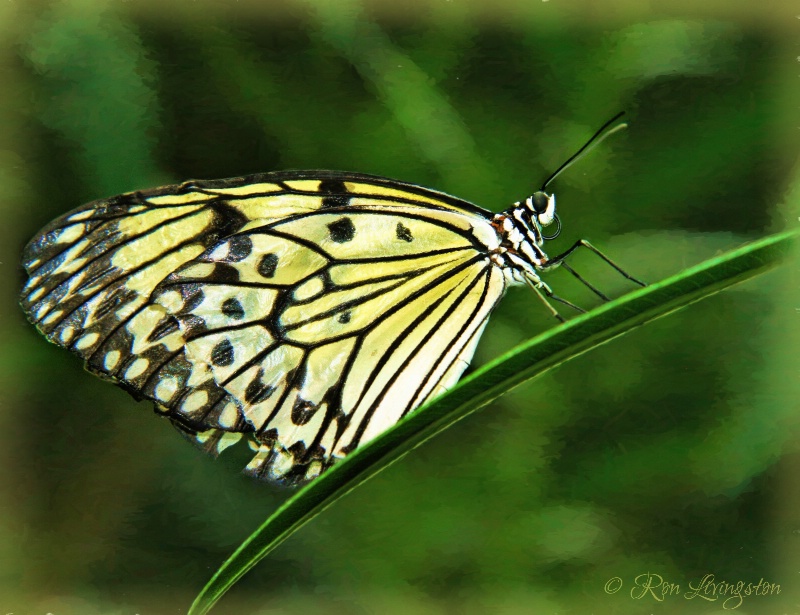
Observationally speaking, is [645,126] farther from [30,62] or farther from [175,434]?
[30,62]

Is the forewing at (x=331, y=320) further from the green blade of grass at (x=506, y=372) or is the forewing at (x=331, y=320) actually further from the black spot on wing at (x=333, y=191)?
the green blade of grass at (x=506, y=372)

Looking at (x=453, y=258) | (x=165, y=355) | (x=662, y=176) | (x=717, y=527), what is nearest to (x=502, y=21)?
(x=662, y=176)

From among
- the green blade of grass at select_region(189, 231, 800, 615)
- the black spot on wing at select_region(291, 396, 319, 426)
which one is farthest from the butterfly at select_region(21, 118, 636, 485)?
the green blade of grass at select_region(189, 231, 800, 615)

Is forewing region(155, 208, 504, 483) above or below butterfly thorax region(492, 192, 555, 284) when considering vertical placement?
below

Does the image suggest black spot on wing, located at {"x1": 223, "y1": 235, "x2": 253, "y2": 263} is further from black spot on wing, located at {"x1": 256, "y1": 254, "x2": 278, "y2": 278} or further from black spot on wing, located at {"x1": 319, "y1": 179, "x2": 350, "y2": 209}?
black spot on wing, located at {"x1": 319, "y1": 179, "x2": 350, "y2": 209}

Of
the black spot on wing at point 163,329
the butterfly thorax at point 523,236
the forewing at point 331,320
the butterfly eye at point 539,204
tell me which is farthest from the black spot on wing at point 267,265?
the butterfly eye at point 539,204

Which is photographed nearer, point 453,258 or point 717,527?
point 453,258

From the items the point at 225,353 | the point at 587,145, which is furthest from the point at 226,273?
the point at 587,145
